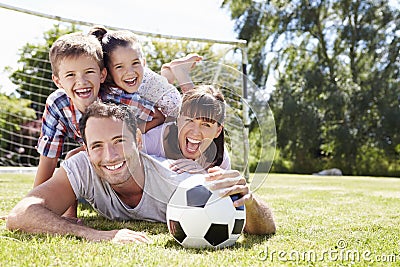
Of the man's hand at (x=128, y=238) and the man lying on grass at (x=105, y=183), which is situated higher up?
the man lying on grass at (x=105, y=183)

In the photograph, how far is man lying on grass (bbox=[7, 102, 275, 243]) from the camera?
2844 millimetres

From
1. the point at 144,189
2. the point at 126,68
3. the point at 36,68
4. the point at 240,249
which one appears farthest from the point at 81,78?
the point at 36,68

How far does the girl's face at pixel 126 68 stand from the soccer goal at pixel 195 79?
1.60 ft

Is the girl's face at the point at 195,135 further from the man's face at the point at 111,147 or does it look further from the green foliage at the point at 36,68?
the green foliage at the point at 36,68

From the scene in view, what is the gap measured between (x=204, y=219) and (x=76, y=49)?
1.62 metres

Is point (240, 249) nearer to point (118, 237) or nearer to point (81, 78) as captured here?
point (118, 237)

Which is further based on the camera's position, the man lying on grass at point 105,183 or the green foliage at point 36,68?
the green foliage at point 36,68

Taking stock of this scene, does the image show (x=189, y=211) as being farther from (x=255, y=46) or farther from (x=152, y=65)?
(x=255, y=46)

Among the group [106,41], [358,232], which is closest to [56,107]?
[106,41]

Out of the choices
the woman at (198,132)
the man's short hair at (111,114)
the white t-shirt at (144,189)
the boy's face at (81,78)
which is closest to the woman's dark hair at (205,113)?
the woman at (198,132)

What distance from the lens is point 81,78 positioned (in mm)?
3500

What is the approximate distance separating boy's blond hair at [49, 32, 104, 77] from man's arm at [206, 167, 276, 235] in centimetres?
139

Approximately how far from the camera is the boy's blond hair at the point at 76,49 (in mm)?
3453

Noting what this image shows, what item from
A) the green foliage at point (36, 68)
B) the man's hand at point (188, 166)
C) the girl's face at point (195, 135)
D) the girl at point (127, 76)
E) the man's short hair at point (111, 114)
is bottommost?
the man's hand at point (188, 166)
